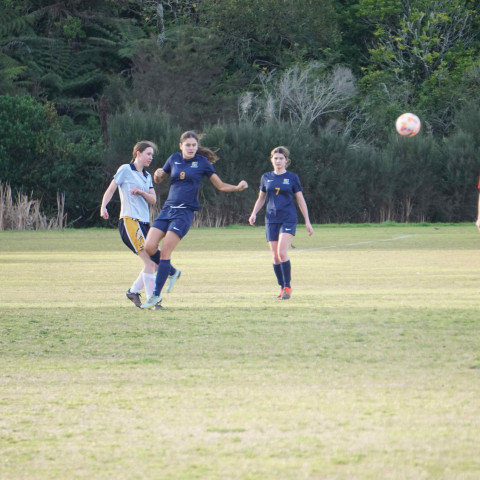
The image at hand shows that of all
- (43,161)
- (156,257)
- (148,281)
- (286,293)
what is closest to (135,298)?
(148,281)

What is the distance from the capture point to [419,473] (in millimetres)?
4973

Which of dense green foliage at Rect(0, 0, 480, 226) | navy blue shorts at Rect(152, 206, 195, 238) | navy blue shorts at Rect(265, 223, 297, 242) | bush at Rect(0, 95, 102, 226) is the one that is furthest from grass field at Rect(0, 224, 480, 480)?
bush at Rect(0, 95, 102, 226)

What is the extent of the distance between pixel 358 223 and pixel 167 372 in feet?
147

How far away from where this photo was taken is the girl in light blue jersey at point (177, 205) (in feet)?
41.5

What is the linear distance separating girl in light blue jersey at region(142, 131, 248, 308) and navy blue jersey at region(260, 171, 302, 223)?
5.09ft

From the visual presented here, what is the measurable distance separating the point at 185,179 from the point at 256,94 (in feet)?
A: 180

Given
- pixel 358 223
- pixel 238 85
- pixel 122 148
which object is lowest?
pixel 358 223

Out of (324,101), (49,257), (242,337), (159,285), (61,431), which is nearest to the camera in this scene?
(61,431)

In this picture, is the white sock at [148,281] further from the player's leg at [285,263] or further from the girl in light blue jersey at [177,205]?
the player's leg at [285,263]

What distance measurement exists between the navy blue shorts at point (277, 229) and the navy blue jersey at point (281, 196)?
5 cm

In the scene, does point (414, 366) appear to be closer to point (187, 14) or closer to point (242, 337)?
point (242, 337)

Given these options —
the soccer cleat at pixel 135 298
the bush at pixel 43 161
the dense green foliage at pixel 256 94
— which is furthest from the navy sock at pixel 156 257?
the bush at pixel 43 161

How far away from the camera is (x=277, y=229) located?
47.9 feet

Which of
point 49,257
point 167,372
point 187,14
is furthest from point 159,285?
point 187,14
